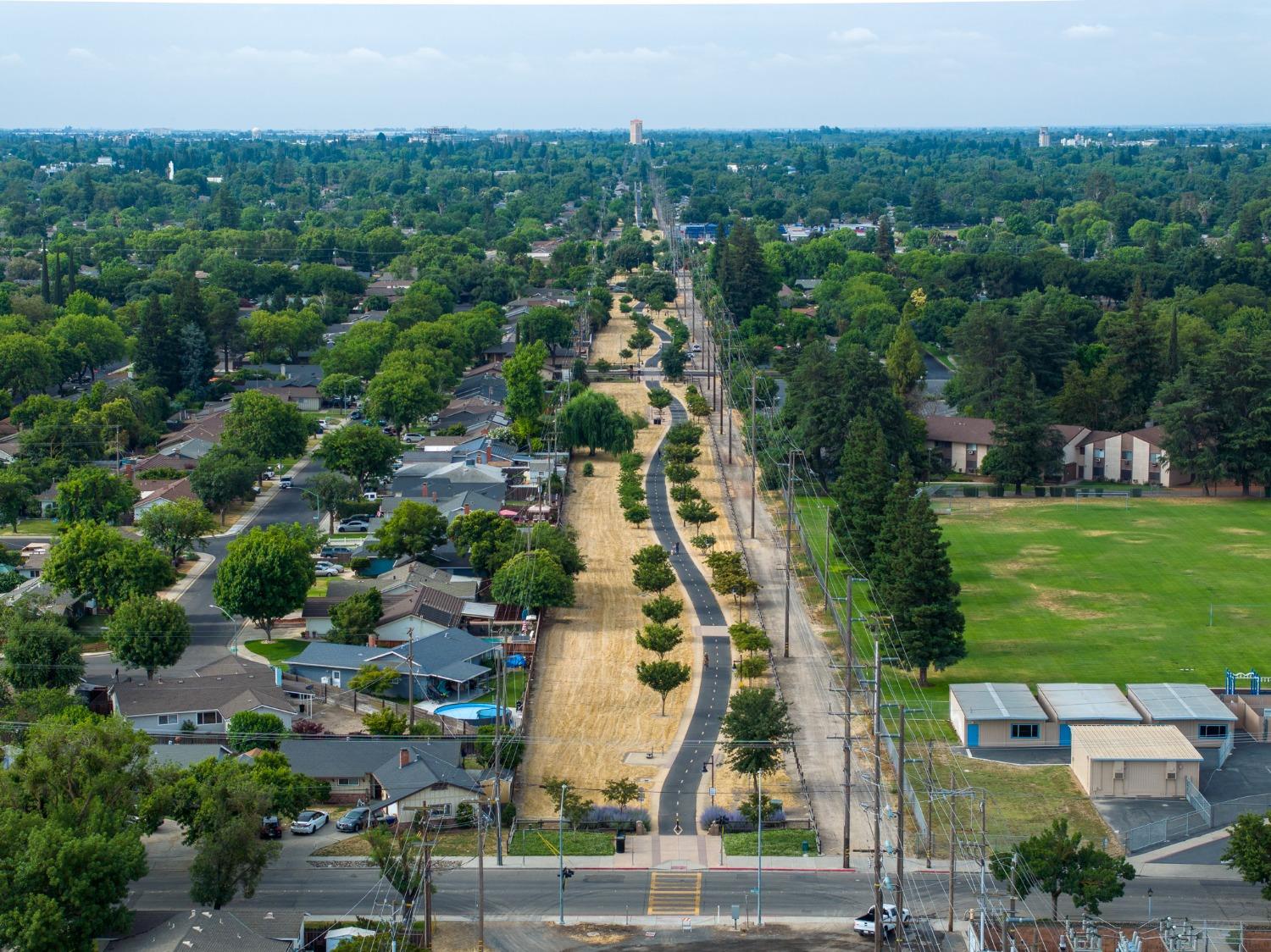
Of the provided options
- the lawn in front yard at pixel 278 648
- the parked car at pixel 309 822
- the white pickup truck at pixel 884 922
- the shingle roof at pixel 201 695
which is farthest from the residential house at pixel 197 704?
the white pickup truck at pixel 884 922

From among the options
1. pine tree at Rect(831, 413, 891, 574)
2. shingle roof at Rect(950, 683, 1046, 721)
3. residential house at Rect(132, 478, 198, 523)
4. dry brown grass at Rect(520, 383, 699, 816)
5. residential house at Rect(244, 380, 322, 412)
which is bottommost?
dry brown grass at Rect(520, 383, 699, 816)

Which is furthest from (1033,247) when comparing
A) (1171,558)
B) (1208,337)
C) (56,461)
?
(56,461)

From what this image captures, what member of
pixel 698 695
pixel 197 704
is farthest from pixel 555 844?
pixel 197 704

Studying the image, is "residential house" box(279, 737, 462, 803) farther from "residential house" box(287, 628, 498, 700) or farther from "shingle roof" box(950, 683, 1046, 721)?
"shingle roof" box(950, 683, 1046, 721)

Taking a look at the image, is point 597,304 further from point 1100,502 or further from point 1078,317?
point 1100,502

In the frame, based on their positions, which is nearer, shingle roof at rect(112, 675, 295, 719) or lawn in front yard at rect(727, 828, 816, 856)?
lawn in front yard at rect(727, 828, 816, 856)

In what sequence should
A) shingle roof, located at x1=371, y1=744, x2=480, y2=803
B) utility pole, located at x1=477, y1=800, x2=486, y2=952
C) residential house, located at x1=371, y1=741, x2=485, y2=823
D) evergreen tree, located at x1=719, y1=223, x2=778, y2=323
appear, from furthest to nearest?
evergreen tree, located at x1=719, y1=223, x2=778, y2=323 → shingle roof, located at x1=371, y1=744, x2=480, y2=803 → residential house, located at x1=371, y1=741, x2=485, y2=823 → utility pole, located at x1=477, y1=800, x2=486, y2=952

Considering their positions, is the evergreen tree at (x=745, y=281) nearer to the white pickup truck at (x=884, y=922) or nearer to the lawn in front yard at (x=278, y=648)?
the lawn in front yard at (x=278, y=648)

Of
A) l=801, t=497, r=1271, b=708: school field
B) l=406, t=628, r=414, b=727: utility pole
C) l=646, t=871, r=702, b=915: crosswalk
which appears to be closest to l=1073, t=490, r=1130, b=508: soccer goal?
l=801, t=497, r=1271, b=708: school field
